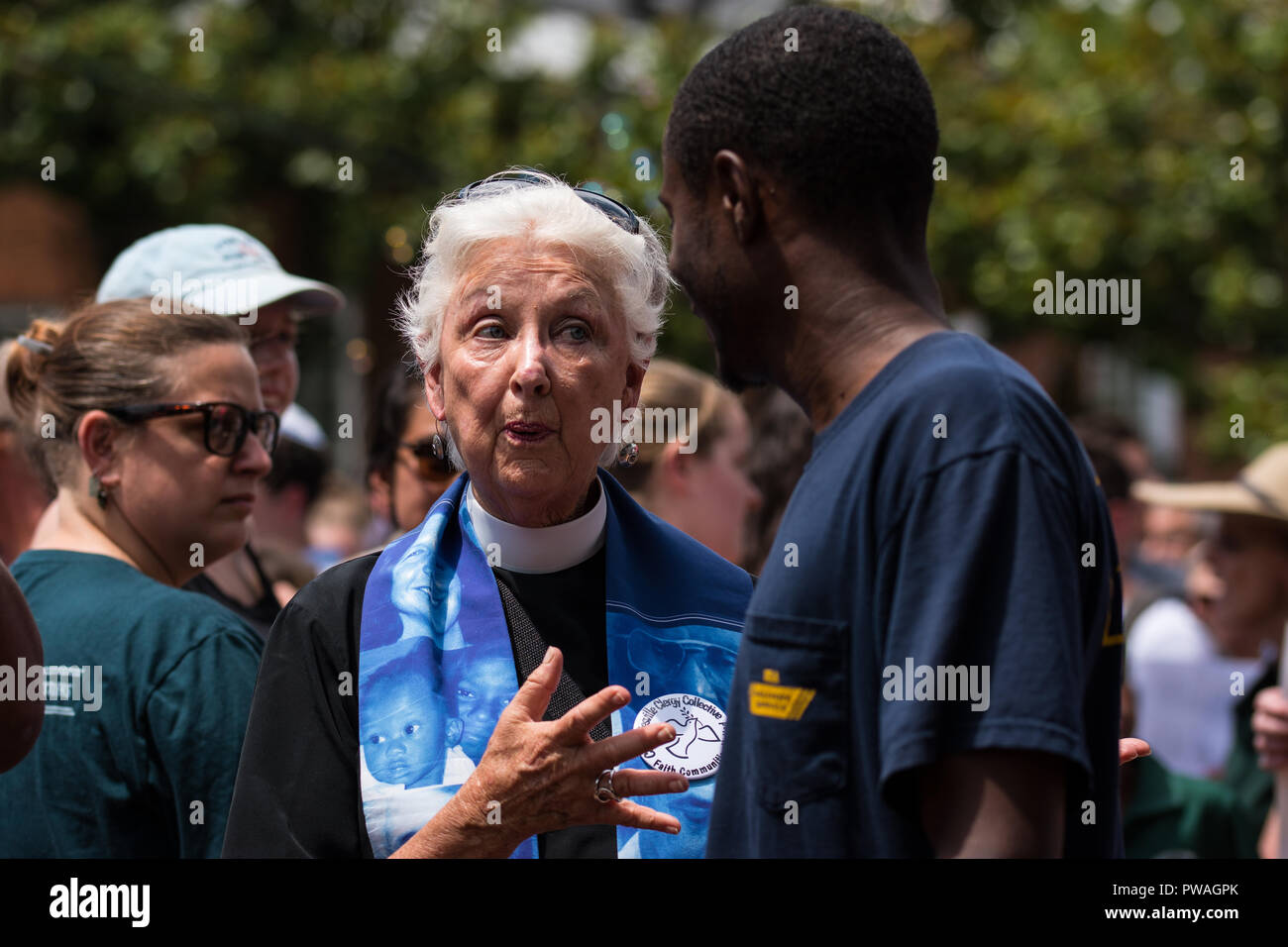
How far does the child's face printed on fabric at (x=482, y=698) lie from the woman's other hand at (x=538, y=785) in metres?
0.18

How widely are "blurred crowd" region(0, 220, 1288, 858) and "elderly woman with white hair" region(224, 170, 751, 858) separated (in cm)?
34

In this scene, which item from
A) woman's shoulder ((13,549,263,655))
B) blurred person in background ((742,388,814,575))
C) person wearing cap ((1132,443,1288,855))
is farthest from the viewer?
person wearing cap ((1132,443,1288,855))

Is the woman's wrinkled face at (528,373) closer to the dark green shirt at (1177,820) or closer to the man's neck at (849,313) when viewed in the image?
the man's neck at (849,313)

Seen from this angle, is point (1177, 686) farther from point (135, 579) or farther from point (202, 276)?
point (135, 579)

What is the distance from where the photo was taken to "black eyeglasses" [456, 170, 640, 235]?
2891 mm

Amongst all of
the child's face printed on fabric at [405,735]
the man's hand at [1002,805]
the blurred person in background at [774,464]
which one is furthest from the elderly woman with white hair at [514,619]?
the blurred person in background at [774,464]

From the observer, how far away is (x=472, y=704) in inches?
99.2

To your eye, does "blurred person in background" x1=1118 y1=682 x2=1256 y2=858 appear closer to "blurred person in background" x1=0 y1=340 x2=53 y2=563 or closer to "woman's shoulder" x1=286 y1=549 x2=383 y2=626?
"woman's shoulder" x1=286 y1=549 x2=383 y2=626

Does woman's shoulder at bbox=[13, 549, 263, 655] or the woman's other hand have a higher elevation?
woman's shoulder at bbox=[13, 549, 263, 655]

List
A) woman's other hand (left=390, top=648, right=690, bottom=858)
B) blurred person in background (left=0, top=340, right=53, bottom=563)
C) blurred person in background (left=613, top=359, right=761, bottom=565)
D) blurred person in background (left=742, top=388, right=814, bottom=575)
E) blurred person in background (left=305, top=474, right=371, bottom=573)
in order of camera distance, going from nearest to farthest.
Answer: woman's other hand (left=390, top=648, right=690, bottom=858) → blurred person in background (left=613, top=359, right=761, bottom=565) → blurred person in background (left=0, top=340, right=53, bottom=563) → blurred person in background (left=742, top=388, right=814, bottom=575) → blurred person in background (left=305, top=474, right=371, bottom=573)

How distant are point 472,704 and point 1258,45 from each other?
36.9 feet

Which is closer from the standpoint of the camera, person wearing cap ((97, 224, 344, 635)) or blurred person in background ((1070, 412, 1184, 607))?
person wearing cap ((97, 224, 344, 635))

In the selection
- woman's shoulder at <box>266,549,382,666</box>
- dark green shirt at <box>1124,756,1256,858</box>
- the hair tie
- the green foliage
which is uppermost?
the green foliage

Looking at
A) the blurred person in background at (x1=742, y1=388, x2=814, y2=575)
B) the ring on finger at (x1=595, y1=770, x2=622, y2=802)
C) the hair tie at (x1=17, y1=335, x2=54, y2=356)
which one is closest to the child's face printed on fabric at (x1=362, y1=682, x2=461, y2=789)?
the ring on finger at (x1=595, y1=770, x2=622, y2=802)
